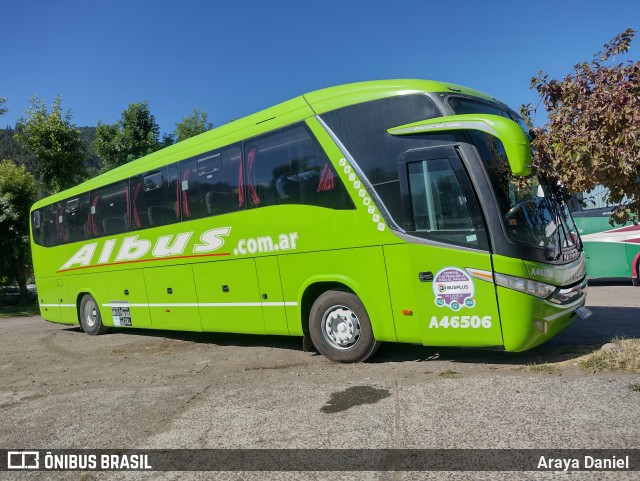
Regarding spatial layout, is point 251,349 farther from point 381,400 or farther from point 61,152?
point 61,152

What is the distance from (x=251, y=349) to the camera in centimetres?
868

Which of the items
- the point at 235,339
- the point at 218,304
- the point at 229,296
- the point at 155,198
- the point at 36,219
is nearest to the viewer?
the point at 229,296

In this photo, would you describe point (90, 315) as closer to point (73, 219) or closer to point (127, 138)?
point (73, 219)

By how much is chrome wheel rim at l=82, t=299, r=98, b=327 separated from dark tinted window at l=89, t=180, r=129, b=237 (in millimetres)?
1828

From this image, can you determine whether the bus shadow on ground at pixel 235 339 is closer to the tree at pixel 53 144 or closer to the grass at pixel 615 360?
the grass at pixel 615 360

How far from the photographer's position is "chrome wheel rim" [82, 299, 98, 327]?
12.4 metres

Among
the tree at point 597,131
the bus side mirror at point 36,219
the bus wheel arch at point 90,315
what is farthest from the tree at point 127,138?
the tree at point 597,131

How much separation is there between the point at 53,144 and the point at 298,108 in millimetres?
19275

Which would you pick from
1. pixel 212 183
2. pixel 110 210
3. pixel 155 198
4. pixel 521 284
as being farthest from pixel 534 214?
pixel 110 210

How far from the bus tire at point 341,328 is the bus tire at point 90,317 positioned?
7.29 metres

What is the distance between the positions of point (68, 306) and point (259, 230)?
8.25 metres

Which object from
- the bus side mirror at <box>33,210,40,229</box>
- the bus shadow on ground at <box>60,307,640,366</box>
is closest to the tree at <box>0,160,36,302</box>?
the bus side mirror at <box>33,210,40,229</box>

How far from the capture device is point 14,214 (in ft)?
82.0

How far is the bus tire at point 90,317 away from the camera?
12281mm
